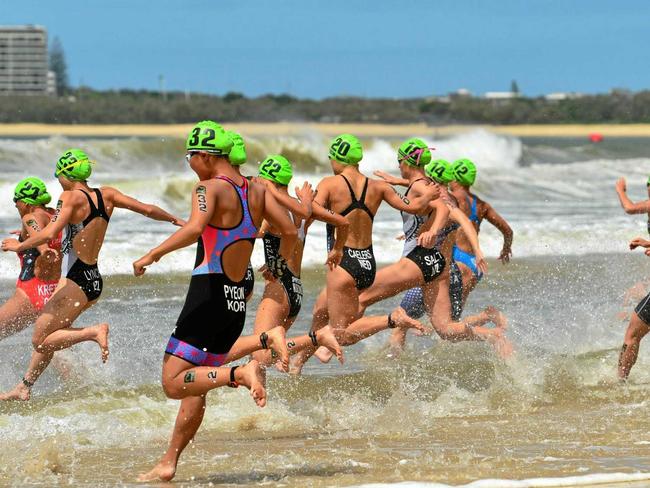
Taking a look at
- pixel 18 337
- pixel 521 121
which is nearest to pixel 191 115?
pixel 521 121

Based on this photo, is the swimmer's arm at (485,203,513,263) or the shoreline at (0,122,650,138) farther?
the shoreline at (0,122,650,138)

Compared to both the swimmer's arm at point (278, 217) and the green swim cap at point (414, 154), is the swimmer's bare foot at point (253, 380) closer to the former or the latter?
the swimmer's arm at point (278, 217)

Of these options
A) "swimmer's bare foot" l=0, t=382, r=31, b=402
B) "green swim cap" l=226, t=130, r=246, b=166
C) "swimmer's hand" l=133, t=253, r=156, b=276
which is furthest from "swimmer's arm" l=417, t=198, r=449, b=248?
"swimmer's hand" l=133, t=253, r=156, b=276

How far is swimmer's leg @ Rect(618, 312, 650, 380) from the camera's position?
9617mm

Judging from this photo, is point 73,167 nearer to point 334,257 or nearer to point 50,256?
point 50,256

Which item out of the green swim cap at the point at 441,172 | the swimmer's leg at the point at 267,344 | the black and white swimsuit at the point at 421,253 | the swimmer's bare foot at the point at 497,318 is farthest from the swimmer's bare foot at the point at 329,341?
the swimmer's bare foot at the point at 497,318

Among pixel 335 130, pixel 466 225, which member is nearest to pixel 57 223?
pixel 466 225

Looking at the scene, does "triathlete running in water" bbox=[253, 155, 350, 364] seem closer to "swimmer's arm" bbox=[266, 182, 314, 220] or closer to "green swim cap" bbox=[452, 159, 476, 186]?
"swimmer's arm" bbox=[266, 182, 314, 220]

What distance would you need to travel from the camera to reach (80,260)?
9.04m

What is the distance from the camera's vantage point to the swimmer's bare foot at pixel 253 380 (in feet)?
20.7

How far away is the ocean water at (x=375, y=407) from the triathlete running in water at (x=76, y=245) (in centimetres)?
52

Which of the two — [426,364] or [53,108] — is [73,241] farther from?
[53,108]

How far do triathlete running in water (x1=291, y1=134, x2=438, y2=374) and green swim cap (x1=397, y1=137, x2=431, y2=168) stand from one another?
298 millimetres

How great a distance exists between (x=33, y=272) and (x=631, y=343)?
479 cm
